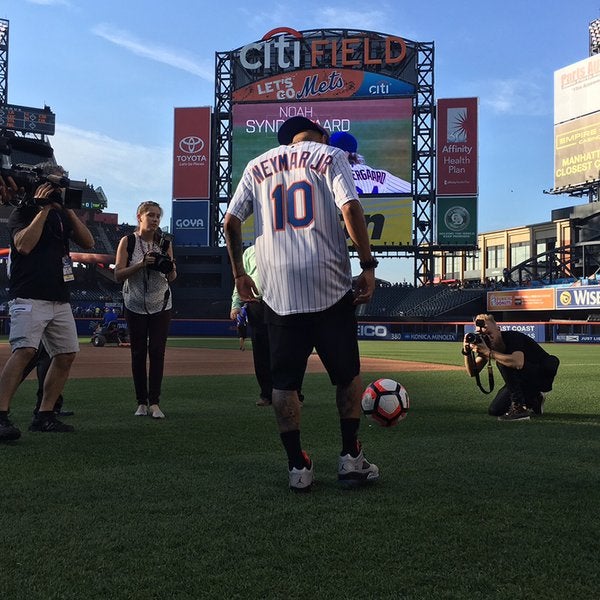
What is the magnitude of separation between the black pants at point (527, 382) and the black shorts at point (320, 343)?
259 cm

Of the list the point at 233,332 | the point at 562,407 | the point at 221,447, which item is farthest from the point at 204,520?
the point at 233,332

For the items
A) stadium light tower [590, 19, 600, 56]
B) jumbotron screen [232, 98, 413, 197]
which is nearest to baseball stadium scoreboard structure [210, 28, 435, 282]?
jumbotron screen [232, 98, 413, 197]

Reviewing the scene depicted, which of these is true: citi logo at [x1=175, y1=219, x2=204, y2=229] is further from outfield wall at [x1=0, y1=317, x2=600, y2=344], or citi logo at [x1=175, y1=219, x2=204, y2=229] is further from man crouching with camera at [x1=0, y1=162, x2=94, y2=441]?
man crouching with camera at [x1=0, y1=162, x2=94, y2=441]

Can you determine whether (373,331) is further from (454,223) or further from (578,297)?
(454,223)

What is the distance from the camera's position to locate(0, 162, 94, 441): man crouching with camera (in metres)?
4.05

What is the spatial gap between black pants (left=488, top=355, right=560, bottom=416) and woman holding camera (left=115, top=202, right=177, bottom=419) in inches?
109

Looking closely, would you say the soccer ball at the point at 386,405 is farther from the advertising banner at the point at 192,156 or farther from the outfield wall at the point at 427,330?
the advertising banner at the point at 192,156

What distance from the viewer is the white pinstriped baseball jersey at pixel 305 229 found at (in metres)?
3.01

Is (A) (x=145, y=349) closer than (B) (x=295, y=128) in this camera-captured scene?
No

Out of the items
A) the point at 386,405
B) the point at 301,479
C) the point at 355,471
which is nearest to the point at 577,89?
the point at 386,405

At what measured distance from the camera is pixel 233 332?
33.4 m

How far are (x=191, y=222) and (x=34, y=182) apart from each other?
41863mm

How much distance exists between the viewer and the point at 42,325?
421 cm

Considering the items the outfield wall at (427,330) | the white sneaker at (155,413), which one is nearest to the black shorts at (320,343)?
the white sneaker at (155,413)
